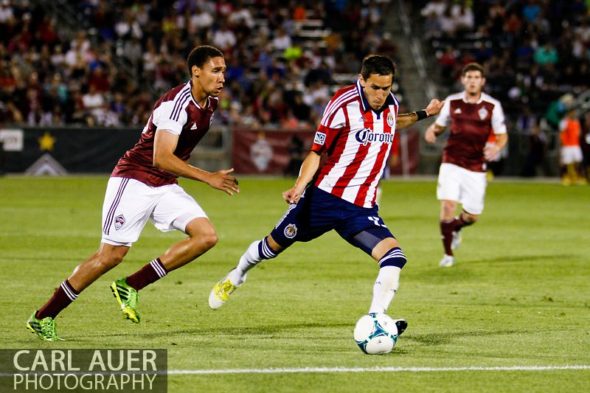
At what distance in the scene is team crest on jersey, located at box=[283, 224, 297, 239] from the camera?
1058cm

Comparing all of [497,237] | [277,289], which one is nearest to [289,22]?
[497,237]

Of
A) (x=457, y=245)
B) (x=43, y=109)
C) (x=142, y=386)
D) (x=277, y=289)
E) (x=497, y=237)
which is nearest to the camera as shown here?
(x=142, y=386)

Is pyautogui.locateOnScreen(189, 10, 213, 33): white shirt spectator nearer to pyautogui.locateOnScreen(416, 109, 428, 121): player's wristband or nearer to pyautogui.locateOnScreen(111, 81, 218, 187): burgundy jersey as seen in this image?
pyautogui.locateOnScreen(416, 109, 428, 121): player's wristband

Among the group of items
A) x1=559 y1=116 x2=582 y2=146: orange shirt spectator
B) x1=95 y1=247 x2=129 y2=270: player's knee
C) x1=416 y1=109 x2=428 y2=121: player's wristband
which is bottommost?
x1=559 y1=116 x2=582 y2=146: orange shirt spectator

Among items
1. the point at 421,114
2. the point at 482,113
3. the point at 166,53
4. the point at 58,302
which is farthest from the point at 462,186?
the point at 166,53

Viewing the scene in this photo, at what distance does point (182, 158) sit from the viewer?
10.5 metres

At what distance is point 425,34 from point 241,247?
26.1 m

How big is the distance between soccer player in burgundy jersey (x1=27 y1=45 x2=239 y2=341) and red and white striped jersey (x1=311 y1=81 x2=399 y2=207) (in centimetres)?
98

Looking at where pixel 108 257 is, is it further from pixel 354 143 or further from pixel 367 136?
pixel 367 136

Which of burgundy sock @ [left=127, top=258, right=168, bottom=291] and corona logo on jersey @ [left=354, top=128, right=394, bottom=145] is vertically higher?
corona logo on jersey @ [left=354, top=128, right=394, bottom=145]

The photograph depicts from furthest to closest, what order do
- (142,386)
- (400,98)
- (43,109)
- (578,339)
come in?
(400,98) → (43,109) → (578,339) → (142,386)

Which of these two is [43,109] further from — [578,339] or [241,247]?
[578,339]

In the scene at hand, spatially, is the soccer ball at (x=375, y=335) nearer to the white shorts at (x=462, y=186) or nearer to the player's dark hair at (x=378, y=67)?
the player's dark hair at (x=378, y=67)

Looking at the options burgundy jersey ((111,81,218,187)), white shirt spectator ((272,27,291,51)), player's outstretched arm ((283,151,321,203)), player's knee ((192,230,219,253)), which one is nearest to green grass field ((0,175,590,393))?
player's knee ((192,230,219,253))
